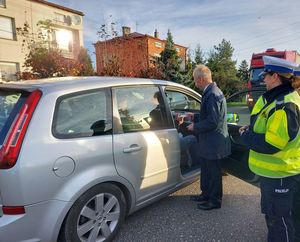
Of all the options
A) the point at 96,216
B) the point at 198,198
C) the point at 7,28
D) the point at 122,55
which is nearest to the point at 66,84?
the point at 96,216

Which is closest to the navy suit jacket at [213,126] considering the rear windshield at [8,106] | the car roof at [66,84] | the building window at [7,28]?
the car roof at [66,84]

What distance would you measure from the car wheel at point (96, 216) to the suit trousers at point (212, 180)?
1199 mm

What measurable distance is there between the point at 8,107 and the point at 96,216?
122 cm

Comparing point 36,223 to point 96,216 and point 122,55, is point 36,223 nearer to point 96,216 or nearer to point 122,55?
point 96,216

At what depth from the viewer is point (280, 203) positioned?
2170mm

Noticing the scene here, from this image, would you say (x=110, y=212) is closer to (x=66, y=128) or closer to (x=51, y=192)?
(x=51, y=192)

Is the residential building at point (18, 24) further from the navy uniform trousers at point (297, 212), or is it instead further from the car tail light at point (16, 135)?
the navy uniform trousers at point (297, 212)

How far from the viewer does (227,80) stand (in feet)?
117

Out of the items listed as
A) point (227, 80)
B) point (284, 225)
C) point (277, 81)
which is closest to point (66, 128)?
point (277, 81)

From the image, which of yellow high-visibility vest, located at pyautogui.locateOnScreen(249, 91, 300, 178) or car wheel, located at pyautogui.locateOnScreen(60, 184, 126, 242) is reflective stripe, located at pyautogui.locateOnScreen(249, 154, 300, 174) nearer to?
yellow high-visibility vest, located at pyautogui.locateOnScreen(249, 91, 300, 178)

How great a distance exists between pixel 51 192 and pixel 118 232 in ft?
3.46

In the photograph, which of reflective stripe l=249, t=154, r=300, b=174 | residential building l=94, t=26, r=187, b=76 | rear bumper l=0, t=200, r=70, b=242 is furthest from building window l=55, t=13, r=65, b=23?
reflective stripe l=249, t=154, r=300, b=174

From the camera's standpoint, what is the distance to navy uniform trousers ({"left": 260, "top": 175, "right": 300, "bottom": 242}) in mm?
A: 2162

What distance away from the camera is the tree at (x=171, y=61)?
61.9 ft
